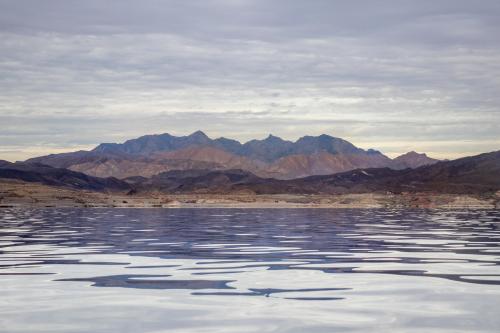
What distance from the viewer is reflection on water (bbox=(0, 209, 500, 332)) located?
68.1 ft

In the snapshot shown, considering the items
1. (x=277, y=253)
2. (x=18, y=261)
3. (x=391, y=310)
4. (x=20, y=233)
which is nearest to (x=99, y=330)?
(x=391, y=310)

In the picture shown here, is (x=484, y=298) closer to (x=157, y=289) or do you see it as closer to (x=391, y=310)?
(x=391, y=310)

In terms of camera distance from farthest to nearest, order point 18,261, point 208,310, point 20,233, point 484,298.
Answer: point 20,233 < point 18,261 < point 484,298 < point 208,310

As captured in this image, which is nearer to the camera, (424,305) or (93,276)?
(424,305)

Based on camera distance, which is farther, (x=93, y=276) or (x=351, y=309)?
(x=93, y=276)

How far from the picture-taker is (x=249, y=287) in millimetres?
27078

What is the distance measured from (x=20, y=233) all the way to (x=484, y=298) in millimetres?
43695

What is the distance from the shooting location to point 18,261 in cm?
3628

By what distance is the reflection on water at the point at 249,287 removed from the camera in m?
20.8

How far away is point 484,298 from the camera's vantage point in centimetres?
2470

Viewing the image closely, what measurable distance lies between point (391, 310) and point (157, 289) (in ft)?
27.3

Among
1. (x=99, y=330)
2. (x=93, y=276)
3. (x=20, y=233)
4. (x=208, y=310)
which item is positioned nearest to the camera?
(x=99, y=330)

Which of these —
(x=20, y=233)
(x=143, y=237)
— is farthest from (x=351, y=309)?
(x=20, y=233)

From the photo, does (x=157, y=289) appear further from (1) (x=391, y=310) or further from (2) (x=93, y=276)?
(1) (x=391, y=310)
